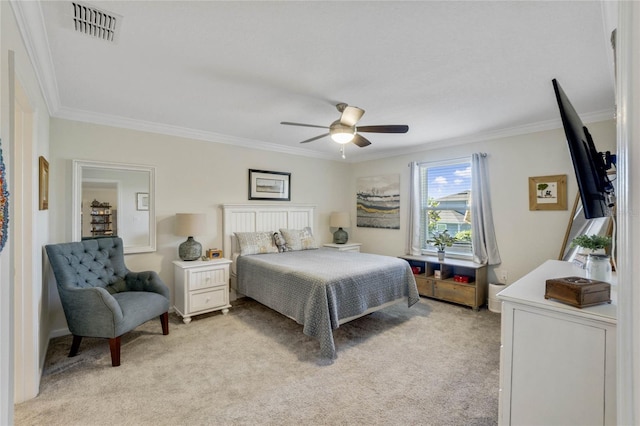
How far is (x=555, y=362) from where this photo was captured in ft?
4.50

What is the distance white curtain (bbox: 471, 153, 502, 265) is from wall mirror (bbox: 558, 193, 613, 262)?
2.46 feet

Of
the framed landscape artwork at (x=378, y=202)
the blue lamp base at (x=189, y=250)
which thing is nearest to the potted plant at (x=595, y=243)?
the framed landscape artwork at (x=378, y=202)

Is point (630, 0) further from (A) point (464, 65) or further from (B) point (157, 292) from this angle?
(B) point (157, 292)

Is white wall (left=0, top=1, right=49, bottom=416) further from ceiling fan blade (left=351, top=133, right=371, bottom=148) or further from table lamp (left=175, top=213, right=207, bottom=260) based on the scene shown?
ceiling fan blade (left=351, top=133, right=371, bottom=148)

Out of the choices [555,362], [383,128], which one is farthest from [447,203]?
[555,362]

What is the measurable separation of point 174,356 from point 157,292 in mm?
705

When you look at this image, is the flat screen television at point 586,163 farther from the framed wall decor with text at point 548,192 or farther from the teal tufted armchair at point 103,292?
the teal tufted armchair at point 103,292

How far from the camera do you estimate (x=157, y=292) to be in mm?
3055

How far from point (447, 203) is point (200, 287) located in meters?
3.73

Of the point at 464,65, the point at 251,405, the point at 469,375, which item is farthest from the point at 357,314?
the point at 464,65

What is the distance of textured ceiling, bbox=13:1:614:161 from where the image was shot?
1.65 metres

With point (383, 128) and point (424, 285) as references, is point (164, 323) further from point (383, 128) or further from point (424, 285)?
point (424, 285)

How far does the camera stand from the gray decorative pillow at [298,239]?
4.58 meters

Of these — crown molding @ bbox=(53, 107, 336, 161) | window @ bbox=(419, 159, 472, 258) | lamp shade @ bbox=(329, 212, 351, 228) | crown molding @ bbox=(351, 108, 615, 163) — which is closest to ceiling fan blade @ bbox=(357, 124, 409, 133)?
crown molding @ bbox=(351, 108, 615, 163)
